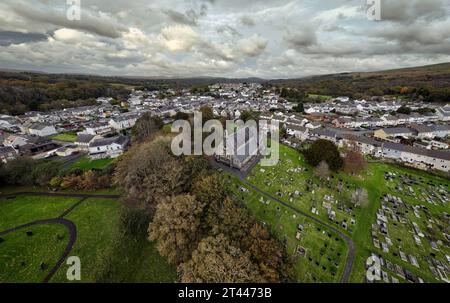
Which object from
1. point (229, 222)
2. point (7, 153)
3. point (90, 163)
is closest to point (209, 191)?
point (229, 222)

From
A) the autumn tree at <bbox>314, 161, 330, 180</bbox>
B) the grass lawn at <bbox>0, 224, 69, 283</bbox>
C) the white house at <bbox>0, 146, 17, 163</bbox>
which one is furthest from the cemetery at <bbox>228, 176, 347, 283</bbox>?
the white house at <bbox>0, 146, 17, 163</bbox>

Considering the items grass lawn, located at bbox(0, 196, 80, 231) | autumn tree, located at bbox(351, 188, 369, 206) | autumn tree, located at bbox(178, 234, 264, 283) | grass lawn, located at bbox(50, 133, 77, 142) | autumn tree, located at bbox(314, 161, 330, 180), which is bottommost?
grass lawn, located at bbox(0, 196, 80, 231)

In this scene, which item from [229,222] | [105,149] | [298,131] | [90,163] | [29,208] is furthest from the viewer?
[298,131]

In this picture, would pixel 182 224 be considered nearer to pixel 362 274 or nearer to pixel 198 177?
pixel 198 177

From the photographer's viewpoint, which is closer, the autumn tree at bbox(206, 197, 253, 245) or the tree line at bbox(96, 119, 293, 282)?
the tree line at bbox(96, 119, 293, 282)

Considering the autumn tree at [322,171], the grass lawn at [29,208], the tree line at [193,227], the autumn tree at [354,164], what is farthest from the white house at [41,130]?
the autumn tree at [354,164]

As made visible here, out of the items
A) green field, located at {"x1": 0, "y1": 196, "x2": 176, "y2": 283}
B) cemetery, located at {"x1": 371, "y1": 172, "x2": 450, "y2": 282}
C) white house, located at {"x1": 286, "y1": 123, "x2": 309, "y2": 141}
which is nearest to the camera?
green field, located at {"x1": 0, "y1": 196, "x2": 176, "y2": 283}

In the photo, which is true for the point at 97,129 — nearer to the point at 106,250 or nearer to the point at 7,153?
the point at 7,153

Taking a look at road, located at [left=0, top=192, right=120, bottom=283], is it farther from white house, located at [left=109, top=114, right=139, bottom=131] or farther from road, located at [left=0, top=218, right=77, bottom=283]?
white house, located at [left=109, top=114, right=139, bottom=131]
